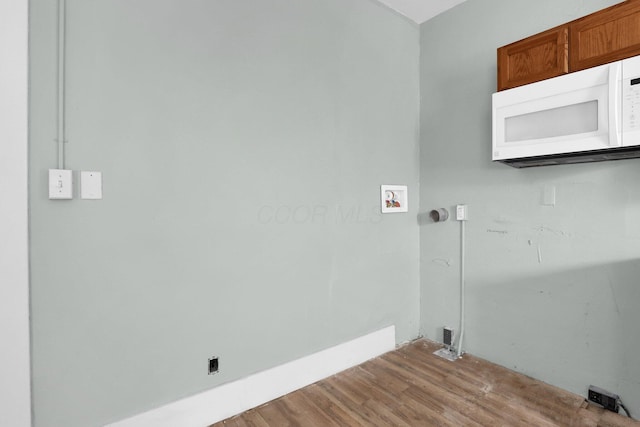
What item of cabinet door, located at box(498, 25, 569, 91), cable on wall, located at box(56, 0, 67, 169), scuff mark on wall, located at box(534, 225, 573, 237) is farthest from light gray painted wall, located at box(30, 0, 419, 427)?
scuff mark on wall, located at box(534, 225, 573, 237)

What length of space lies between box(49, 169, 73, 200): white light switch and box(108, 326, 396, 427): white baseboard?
105cm

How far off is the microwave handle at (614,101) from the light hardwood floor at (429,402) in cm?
149

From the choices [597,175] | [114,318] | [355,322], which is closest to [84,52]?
[114,318]

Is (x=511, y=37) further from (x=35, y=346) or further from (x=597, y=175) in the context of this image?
(x=35, y=346)

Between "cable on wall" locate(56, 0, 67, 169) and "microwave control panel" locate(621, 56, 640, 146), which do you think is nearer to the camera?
"cable on wall" locate(56, 0, 67, 169)

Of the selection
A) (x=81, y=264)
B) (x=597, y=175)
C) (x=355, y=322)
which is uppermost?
(x=597, y=175)

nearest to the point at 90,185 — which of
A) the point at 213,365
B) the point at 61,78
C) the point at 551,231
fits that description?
the point at 61,78

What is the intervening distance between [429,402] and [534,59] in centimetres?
209

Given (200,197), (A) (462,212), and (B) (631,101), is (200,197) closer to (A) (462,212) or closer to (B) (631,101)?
(A) (462,212)

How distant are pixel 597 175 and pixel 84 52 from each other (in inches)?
107

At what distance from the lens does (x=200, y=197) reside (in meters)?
1.68

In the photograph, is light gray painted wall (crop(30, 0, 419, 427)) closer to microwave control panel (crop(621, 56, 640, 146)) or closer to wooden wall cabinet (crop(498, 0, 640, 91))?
wooden wall cabinet (crop(498, 0, 640, 91))

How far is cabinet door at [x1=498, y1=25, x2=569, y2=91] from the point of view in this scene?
1741 millimetres

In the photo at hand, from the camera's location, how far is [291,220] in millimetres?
2043
